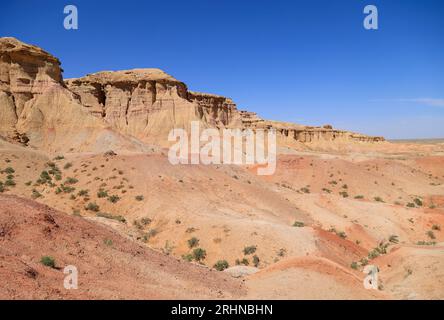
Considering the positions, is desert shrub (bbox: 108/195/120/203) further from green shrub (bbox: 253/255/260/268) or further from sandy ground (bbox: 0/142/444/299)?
green shrub (bbox: 253/255/260/268)

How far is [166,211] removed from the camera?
19.9m

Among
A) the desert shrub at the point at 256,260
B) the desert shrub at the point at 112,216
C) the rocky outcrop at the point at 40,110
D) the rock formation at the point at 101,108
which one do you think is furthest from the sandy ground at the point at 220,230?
the rock formation at the point at 101,108

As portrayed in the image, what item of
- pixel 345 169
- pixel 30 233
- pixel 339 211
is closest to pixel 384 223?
pixel 339 211

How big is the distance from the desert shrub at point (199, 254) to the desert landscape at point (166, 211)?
6 centimetres

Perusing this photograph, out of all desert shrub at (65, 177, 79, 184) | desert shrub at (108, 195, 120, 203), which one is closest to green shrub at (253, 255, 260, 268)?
desert shrub at (108, 195, 120, 203)

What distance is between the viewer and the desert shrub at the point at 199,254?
50.0ft

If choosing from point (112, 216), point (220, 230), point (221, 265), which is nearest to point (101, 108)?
point (112, 216)

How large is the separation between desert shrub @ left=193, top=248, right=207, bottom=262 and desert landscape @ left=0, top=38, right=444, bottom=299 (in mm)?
60

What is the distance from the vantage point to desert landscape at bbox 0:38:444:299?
8305mm

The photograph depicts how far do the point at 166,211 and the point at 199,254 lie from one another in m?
5.14

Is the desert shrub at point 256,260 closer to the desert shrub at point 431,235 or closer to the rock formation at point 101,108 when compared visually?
the desert shrub at point 431,235

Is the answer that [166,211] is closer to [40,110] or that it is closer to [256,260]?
[256,260]

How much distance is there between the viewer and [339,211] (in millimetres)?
26219
